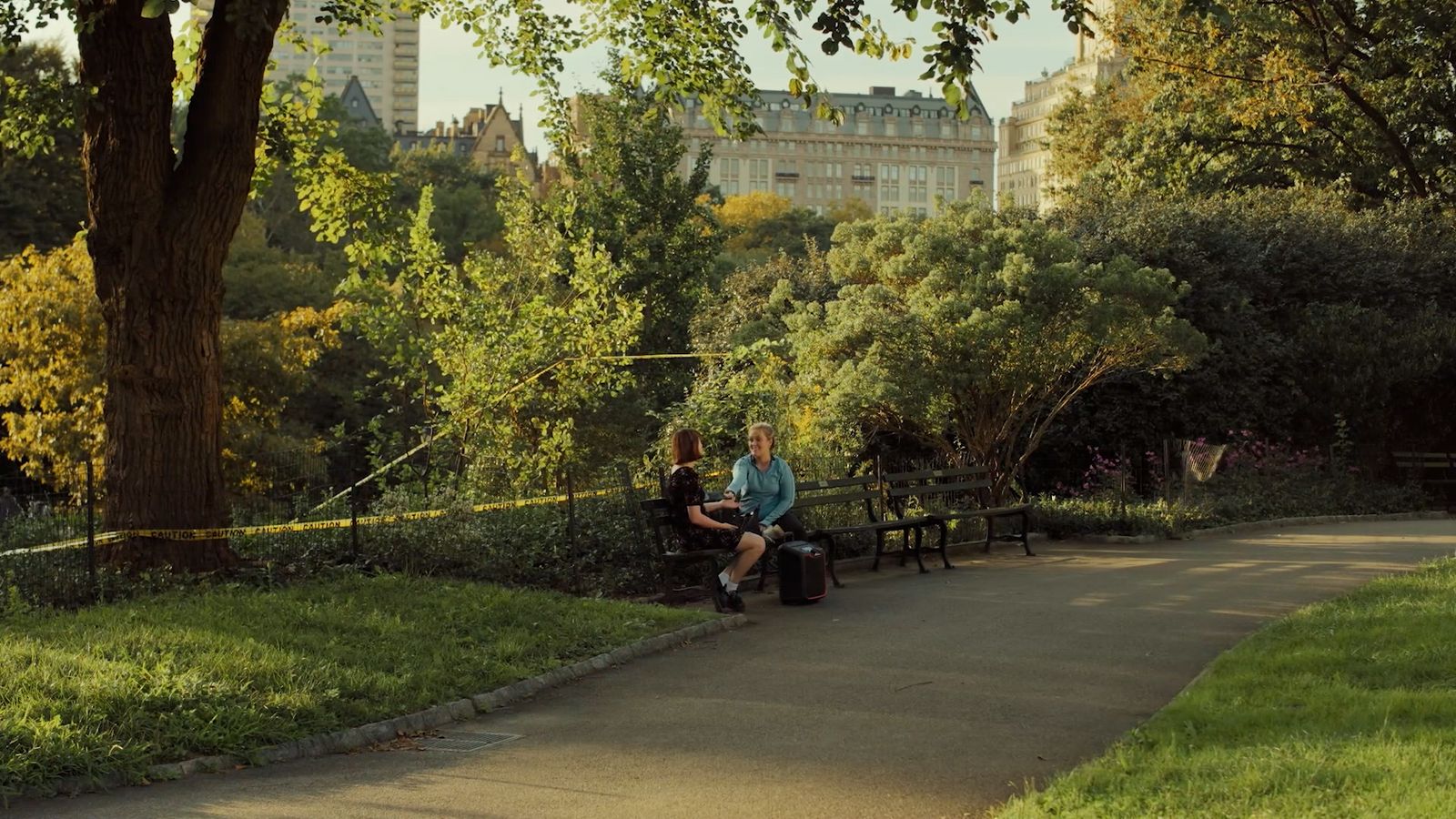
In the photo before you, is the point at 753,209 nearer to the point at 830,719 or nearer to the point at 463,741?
the point at 830,719

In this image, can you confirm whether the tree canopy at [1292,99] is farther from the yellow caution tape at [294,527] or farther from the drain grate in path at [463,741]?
the drain grate in path at [463,741]

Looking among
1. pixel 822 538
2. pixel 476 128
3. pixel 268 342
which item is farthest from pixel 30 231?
pixel 476 128

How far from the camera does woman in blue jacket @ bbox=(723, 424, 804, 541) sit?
13102 millimetres

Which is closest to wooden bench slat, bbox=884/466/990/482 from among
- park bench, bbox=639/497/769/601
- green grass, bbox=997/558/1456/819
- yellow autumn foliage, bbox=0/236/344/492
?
park bench, bbox=639/497/769/601

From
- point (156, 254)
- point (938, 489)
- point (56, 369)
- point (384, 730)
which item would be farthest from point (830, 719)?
point (56, 369)

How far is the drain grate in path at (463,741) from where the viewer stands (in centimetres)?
762

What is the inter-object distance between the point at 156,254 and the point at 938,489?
8.26 m

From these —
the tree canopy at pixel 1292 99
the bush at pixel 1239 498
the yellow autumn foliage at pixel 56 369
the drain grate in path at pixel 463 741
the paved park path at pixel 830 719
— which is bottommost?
the drain grate in path at pixel 463 741

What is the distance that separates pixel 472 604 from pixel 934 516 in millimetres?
6062

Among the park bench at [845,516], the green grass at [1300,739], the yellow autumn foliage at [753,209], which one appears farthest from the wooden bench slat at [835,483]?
the yellow autumn foliage at [753,209]

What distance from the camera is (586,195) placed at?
3497cm

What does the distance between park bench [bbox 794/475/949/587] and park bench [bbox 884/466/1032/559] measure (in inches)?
9.4

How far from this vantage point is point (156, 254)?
477 inches

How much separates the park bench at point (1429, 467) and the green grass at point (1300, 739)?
18.6m
